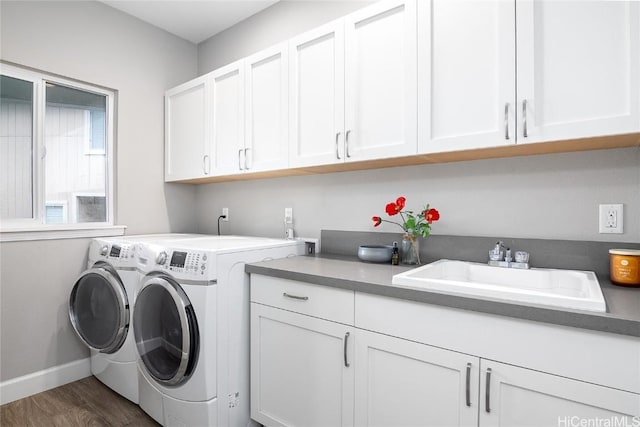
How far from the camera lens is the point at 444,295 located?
1.15 m

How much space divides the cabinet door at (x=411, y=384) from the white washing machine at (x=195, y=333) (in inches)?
26.4

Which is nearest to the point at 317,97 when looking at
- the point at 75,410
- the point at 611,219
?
the point at 611,219

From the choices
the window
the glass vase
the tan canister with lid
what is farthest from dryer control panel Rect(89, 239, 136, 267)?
the tan canister with lid

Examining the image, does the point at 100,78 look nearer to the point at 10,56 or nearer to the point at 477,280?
the point at 10,56

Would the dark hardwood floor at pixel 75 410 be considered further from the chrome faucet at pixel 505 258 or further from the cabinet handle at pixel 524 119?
the cabinet handle at pixel 524 119

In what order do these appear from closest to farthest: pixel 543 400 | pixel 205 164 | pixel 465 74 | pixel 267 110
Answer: pixel 543 400 → pixel 465 74 → pixel 267 110 → pixel 205 164

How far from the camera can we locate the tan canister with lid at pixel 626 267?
124cm

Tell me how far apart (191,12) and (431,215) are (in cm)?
240

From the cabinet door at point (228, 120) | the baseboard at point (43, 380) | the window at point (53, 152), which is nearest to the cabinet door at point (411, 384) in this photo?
the cabinet door at point (228, 120)

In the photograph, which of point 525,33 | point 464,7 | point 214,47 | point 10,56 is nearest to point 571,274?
point 525,33

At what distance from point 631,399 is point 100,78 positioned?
328 centimetres

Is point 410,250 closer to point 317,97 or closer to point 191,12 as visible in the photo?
point 317,97

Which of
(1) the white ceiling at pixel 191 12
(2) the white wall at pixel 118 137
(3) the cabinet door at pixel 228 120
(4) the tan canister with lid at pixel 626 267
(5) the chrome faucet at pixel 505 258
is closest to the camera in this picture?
(4) the tan canister with lid at pixel 626 267

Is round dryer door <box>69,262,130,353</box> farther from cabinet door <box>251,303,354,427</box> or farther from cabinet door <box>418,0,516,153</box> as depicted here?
cabinet door <box>418,0,516,153</box>
